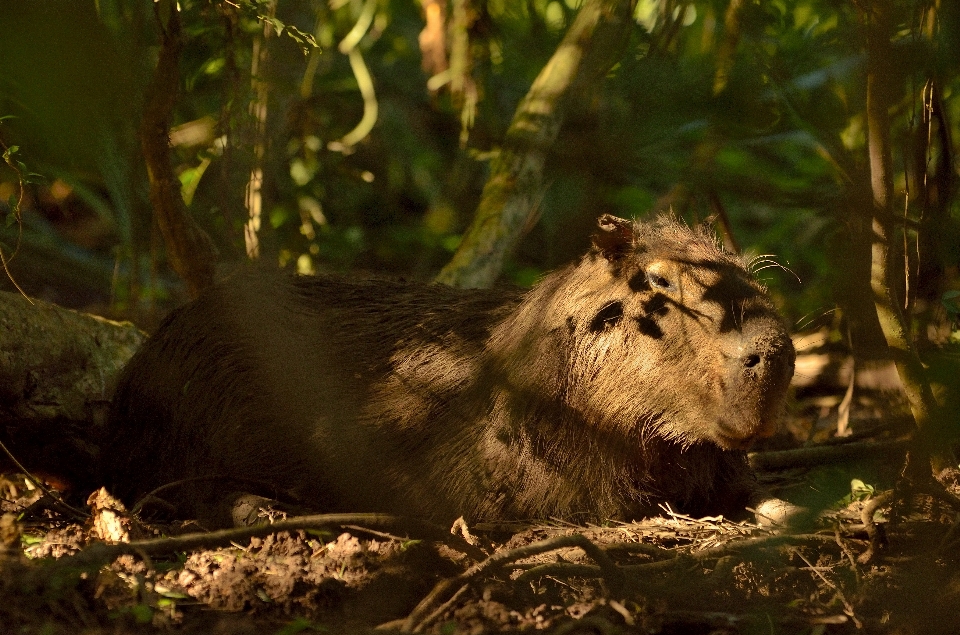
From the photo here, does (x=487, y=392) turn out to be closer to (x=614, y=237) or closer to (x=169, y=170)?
(x=614, y=237)

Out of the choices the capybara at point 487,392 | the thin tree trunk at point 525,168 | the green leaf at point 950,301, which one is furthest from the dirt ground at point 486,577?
the thin tree trunk at point 525,168

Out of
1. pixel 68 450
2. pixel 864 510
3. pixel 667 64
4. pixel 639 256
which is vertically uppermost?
pixel 667 64

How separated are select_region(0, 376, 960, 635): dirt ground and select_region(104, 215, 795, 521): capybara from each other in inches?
10.5

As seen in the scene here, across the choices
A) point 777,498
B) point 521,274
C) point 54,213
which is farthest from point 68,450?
point 54,213

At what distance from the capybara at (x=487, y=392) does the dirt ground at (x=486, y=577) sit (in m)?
0.27

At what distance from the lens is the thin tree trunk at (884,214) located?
1.56m

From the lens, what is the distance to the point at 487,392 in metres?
3.65

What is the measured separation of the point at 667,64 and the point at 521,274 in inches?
239

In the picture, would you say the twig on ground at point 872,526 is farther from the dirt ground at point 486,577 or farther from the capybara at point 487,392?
the capybara at point 487,392

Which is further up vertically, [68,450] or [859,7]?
[859,7]

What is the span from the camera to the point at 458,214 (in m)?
7.34

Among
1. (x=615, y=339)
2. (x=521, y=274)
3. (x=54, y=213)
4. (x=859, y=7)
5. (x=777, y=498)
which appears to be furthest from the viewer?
(x=54, y=213)

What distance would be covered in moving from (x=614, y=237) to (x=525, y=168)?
201 cm

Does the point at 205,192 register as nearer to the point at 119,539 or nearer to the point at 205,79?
the point at 205,79
